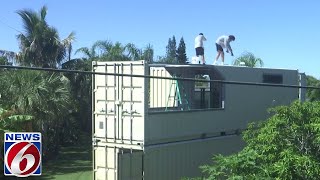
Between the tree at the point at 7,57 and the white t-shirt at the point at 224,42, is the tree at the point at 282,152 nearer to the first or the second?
the white t-shirt at the point at 224,42

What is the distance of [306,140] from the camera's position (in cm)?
1033

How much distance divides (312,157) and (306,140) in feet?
2.07

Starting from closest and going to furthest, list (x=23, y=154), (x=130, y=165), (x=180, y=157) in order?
(x=23, y=154) → (x=130, y=165) → (x=180, y=157)

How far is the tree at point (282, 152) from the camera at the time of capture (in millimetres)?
9422

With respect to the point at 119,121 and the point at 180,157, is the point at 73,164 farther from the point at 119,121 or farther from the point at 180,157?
the point at 119,121

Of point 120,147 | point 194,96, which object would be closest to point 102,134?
point 120,147

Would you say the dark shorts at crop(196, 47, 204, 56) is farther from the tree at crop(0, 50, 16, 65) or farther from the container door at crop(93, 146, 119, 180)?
the tree at crop(0, 50, 16, 65)

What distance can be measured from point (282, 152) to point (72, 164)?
48.1 ft

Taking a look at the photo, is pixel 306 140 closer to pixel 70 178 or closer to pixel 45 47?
pixel 70 178

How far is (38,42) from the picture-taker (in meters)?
25.7

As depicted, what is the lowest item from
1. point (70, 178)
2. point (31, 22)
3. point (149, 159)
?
point (70, 178)

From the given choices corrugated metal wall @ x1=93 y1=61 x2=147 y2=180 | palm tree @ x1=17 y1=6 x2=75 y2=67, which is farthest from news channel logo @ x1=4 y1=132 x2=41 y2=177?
palm tree @ x1=17 y1=6 x2=75 y2=67

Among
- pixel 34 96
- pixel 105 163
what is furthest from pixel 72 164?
pixel 105 163

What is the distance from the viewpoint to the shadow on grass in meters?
19.5
